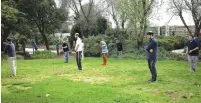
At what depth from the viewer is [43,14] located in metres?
37.2

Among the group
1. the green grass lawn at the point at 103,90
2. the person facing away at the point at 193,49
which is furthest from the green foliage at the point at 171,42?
the green grass lawn at the point at 103,90

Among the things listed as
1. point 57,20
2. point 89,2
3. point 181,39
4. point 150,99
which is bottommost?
point 150,99

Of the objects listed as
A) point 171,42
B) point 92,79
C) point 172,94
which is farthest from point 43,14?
point 172,94

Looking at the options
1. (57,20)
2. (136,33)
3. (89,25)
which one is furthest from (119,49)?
(89,25)

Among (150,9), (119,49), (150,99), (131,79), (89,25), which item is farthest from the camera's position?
(89,25)

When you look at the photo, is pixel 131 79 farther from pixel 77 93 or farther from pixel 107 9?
pixel 107 9

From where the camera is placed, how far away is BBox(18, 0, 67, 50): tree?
3506 cm

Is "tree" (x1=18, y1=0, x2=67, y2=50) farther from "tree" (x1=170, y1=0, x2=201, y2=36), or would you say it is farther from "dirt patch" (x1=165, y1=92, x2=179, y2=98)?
"dirt patch" (x1=165, y1=92, x2=179, y2=98)

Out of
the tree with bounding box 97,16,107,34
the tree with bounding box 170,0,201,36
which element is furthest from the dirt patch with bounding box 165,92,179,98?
the tree with bounding box 97,16,107,34

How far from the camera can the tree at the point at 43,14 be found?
35.1 meters

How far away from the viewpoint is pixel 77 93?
10.2 meters

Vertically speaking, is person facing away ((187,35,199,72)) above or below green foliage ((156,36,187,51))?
below

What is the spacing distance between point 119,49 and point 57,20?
13264 mm

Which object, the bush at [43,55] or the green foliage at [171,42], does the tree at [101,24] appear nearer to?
the green foliage at [171,42]
